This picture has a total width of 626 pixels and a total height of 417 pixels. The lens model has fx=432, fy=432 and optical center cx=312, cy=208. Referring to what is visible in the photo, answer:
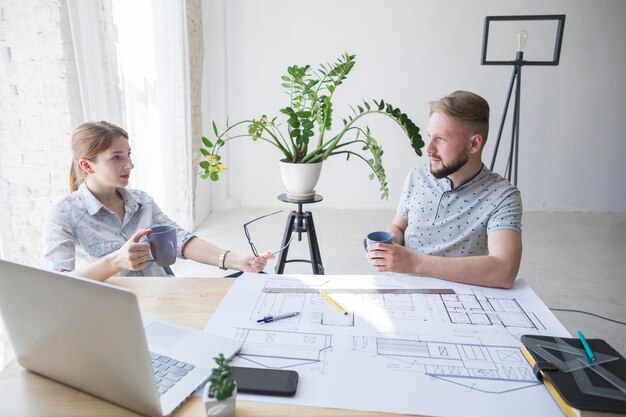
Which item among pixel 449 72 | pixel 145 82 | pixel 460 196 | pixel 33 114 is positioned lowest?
pixel 460 196

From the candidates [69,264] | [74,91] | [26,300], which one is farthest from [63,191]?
[26,300]

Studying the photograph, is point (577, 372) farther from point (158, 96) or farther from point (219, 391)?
point (158, 96)

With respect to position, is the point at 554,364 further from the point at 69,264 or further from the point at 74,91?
the point at 74,91

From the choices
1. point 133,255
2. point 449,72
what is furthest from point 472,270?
point 449,72

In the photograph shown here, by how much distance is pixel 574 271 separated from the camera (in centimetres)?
298

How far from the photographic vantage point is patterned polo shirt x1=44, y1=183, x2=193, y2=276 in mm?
1270

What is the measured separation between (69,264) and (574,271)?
10.0ft

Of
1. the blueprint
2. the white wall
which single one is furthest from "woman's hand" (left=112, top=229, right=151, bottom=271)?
the white wall

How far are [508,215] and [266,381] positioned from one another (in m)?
0.95

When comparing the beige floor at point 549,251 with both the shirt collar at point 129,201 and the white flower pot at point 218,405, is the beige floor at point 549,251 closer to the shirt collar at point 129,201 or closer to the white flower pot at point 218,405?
the shirt collar at point 129,201

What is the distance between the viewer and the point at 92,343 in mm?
674

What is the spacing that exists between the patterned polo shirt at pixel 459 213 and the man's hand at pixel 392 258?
0.34m

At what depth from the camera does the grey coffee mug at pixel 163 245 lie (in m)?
1.10

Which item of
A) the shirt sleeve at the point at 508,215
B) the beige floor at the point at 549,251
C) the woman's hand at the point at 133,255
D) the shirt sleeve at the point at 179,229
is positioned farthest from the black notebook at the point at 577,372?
the beige floor at the point at 549,251
